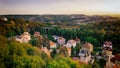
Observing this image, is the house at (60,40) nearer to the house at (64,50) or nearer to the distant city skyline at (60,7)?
the house at (64,50)

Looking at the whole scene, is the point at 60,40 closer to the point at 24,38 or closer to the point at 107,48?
the point at 24,38

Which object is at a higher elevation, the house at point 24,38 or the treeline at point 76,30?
the treeline at point 76,30

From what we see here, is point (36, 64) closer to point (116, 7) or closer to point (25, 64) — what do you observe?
point (25, 64)

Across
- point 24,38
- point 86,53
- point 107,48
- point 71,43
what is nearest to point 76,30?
point 71,43

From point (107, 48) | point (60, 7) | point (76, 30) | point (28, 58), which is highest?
point (60, 7)

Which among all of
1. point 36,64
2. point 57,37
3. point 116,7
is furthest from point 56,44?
point 116,7

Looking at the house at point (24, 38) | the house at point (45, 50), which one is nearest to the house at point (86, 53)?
the house at point (45, 50)

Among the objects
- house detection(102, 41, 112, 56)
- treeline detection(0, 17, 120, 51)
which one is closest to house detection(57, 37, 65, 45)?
treeline detection(0, 17, 120, 51)

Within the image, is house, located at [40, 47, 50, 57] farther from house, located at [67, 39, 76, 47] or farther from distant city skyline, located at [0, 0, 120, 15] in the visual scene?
distant city skyline, located at [0, 0, 120, 15]
